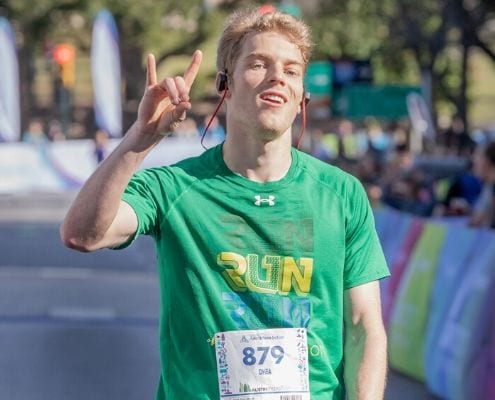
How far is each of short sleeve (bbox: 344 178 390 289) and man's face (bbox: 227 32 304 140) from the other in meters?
0.30

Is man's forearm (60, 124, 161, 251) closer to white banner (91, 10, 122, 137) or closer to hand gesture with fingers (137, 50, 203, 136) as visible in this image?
hand gesture with fingers (137, 50, 203, 136)

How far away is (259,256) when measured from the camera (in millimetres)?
4051

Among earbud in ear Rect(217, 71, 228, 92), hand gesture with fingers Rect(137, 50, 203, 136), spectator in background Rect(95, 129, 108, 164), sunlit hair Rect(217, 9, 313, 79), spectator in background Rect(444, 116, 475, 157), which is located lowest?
spectator in background Rect(95, 129, 108, 164)

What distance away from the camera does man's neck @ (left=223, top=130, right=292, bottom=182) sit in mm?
4086

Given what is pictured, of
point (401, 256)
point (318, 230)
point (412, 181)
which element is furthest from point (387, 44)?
point (318, 230)

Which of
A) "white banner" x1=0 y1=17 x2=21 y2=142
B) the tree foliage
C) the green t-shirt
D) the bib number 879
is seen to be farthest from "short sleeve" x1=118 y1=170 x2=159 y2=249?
the tree foliage

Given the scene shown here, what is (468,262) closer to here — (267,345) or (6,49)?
(267,345)

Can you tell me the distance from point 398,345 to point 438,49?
26884mm

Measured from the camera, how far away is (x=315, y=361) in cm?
411

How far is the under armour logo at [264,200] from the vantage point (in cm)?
409

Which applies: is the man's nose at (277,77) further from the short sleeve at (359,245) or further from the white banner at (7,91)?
the white banner at (7,91)

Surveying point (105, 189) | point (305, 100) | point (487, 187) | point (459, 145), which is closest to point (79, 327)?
point (487, 187)

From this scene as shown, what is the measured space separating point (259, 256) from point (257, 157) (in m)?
0.27

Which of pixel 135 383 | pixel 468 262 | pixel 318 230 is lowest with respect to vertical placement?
pixel 135 383
